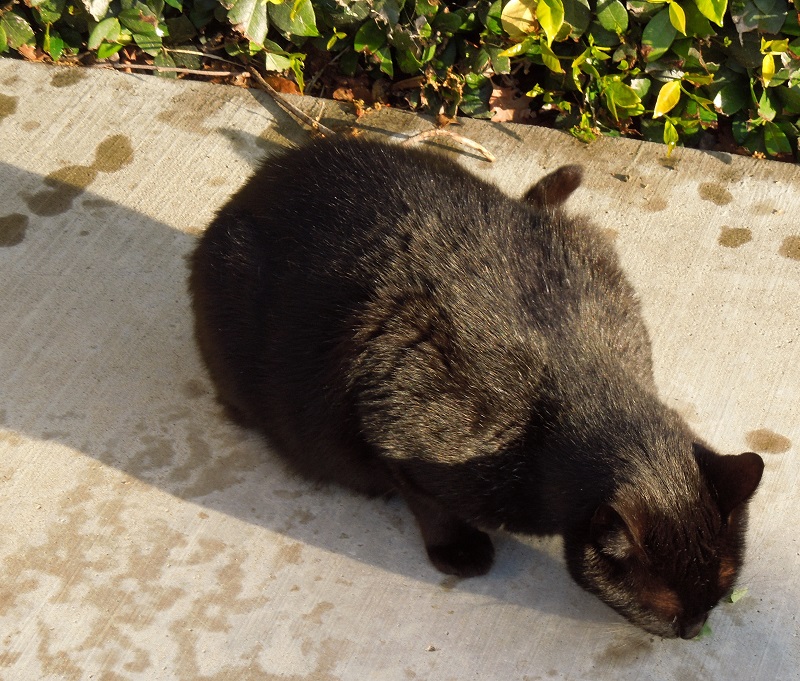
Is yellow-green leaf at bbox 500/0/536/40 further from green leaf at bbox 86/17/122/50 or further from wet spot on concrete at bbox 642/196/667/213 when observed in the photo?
green leaf at bbox 86/17/122/50

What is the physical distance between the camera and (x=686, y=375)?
3.15m

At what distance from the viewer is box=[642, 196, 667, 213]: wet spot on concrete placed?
3688 mm

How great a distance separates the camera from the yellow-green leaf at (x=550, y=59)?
4.01 m

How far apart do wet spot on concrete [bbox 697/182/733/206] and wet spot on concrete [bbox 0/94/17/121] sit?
9.53ft

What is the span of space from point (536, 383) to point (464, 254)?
421mm

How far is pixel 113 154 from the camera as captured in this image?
156 inches

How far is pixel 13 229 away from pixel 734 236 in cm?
276

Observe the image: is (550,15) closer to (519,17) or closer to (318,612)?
(519,17)

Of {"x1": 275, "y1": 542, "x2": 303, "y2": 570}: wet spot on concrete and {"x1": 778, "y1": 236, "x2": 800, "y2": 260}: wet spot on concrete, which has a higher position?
{"x1": 275, "y1": 542, "x2": 303, "y2": 570}: wet spot on concrete

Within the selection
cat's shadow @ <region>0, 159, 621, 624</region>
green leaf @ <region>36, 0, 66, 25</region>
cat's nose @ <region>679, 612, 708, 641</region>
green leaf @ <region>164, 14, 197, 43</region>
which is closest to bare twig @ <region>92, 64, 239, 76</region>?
green leaf @ <region>164, 14, 197, 43</region>

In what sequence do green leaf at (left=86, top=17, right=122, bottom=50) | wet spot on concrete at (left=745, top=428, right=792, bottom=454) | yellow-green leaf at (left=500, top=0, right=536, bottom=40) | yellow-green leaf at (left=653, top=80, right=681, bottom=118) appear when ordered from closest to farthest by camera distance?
wet spot on concrete at (left=745, top=428, right=792, bottom=454) < yellow-green leaf at (left=500, top=0, right=536, bottom=40) < yellow-green leaf at (left=653, top=80, right=681, bottom=118) < green leaf at (left=86, top=17, right=122, bottom=50)

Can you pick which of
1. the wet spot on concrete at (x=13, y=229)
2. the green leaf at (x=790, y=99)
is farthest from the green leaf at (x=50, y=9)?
the green leaf at (x=790, y=99)

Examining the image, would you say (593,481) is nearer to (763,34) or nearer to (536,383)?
(536,383)

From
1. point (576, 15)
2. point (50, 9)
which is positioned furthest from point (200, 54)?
point (576, 15)
